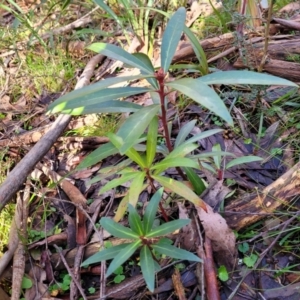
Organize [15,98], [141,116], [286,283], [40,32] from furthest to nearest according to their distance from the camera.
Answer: [40,32] → [15,98] → [286,283] → [141,116]

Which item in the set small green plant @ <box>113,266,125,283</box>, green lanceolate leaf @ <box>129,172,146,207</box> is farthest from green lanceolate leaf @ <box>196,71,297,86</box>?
small green plant @ <box>113,266,125,283</box>

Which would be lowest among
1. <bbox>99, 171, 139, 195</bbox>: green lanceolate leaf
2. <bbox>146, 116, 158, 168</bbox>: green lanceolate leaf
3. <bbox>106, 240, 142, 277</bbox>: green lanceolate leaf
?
<bbox>106, 240, 142, 277</bbox>: green lanceolate leaf

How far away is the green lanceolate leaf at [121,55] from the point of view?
1117 millimetres

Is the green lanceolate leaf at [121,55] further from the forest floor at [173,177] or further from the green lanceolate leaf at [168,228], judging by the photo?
the green lanceolate leaf at [168,228]

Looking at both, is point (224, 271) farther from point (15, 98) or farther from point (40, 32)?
point (40, 32)

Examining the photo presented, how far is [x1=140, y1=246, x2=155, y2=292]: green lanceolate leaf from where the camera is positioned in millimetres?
1058

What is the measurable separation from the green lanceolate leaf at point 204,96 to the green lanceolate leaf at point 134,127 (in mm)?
109

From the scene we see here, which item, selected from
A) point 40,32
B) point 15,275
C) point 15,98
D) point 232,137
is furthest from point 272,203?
point 40,32

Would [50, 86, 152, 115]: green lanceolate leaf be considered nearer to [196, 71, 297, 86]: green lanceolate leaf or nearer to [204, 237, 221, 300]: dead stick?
[196, 71, 297, 86]: green lanceolate leaf

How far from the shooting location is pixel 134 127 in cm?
101

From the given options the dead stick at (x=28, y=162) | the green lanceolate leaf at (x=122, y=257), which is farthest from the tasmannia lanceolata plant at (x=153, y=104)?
the dead stick at (x=28, y=162)

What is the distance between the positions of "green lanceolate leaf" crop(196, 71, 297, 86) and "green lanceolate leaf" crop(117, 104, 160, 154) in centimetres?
→ 18

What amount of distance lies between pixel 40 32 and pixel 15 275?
2.03 metres

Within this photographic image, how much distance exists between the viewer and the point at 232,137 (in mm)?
1781
